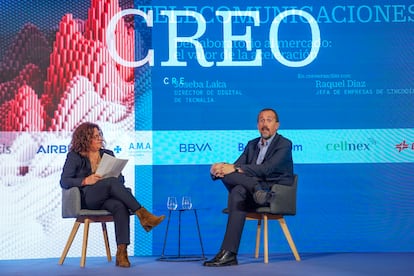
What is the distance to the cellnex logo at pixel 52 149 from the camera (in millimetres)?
5906

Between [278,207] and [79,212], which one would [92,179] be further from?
[278,207]

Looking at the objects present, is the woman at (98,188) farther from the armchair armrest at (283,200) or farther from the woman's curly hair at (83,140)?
the armchair armrest at (283,200)

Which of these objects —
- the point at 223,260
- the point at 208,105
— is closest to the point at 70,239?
the point at 223,260

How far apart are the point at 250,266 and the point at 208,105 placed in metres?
1.75

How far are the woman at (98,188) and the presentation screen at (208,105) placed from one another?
0.68 metres

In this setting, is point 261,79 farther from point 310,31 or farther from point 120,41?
point 120,41

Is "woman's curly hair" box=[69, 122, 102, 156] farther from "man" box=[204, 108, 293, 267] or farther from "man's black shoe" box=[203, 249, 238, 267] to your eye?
"man's black shoe" box=[203, 249, 238, 267]

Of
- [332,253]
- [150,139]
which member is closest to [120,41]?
[150,139]

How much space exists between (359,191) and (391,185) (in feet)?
0.95

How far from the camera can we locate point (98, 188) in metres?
4.96

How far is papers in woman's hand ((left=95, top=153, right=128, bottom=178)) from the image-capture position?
16.4 ft

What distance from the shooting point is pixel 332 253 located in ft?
19.1

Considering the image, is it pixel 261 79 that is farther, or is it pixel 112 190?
pixel 261 79

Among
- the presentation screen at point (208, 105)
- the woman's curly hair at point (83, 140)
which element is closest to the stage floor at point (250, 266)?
the presentation screen at point (208, 105)
